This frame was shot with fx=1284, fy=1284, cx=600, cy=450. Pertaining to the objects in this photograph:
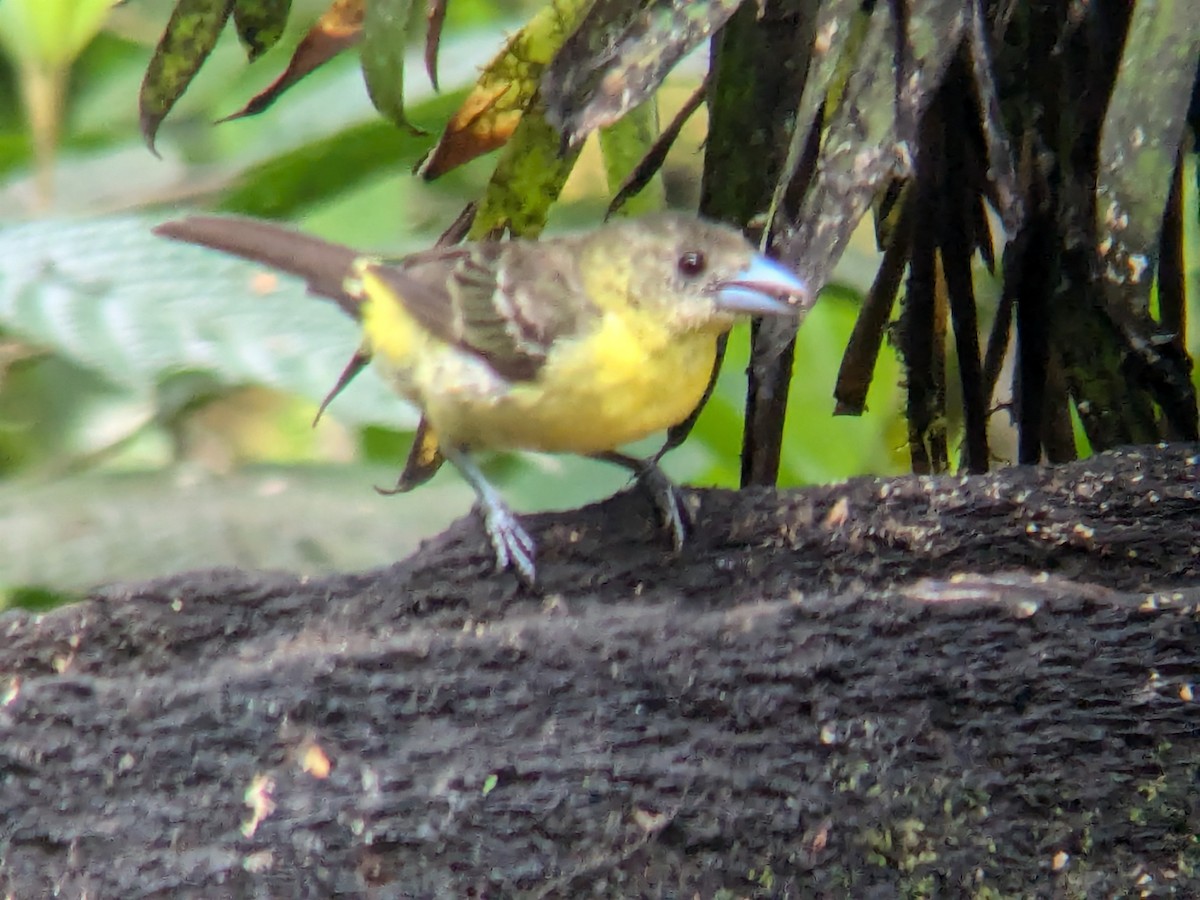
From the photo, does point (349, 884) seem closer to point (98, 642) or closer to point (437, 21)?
point (98, 642)

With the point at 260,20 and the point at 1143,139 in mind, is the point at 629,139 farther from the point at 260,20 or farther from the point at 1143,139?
the point at 1143,139

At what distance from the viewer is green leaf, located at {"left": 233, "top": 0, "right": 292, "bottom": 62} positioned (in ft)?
5.15

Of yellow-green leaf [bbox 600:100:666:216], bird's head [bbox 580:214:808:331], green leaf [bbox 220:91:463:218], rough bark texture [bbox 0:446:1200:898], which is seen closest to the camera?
rough bark texture [bbox 0:446:1200:898]

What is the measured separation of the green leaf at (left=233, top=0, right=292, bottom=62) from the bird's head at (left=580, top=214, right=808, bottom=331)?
1.56 feet

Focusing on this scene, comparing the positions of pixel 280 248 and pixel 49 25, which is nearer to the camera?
pixel 280 248

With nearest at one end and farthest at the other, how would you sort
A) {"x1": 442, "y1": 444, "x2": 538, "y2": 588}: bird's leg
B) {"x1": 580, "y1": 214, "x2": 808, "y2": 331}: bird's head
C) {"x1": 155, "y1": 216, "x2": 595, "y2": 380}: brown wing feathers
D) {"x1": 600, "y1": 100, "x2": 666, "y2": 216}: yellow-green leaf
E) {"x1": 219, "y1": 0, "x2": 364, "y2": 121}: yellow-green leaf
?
{"x1": 442, "y1": 444, "x2": 538, "y2": 588}: bird's leg, {"x1": 580, "y1": 214, "x2": 808, "y2": 331}: bird's head, {"x1": 155, "y1": 216, "x2": 595, "y2": 380}: brown wing feathers, {"x1": 219, "y1": 0, "x2": 364, "y2": 121}: yellow-green leaf, {"x1": 600, "y1": 100, "x2": 666, "y2": 216}: yellow-green leaf

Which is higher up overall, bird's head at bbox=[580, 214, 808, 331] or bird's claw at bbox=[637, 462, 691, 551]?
bird's head at bbox=[580, 214, 808, 331]

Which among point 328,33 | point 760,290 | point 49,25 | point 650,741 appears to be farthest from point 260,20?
point 650,741

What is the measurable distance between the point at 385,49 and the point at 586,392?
1.53 feet

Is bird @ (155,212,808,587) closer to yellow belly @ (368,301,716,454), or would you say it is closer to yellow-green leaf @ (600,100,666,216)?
yellow belly @ (368,301,716,454)

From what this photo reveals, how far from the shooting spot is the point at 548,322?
151cm

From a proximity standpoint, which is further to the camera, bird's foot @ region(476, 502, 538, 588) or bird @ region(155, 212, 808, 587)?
bird @ region(155, 212, 808, 587)

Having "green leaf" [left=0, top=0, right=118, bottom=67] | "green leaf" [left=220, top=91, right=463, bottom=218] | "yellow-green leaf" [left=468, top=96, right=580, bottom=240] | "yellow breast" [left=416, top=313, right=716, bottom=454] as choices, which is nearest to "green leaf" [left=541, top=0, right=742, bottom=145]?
"yellow-green leaf" [left=468, top=96, right=580, bottom=240]

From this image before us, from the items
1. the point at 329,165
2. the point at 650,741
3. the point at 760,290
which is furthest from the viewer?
the point at 329,165
